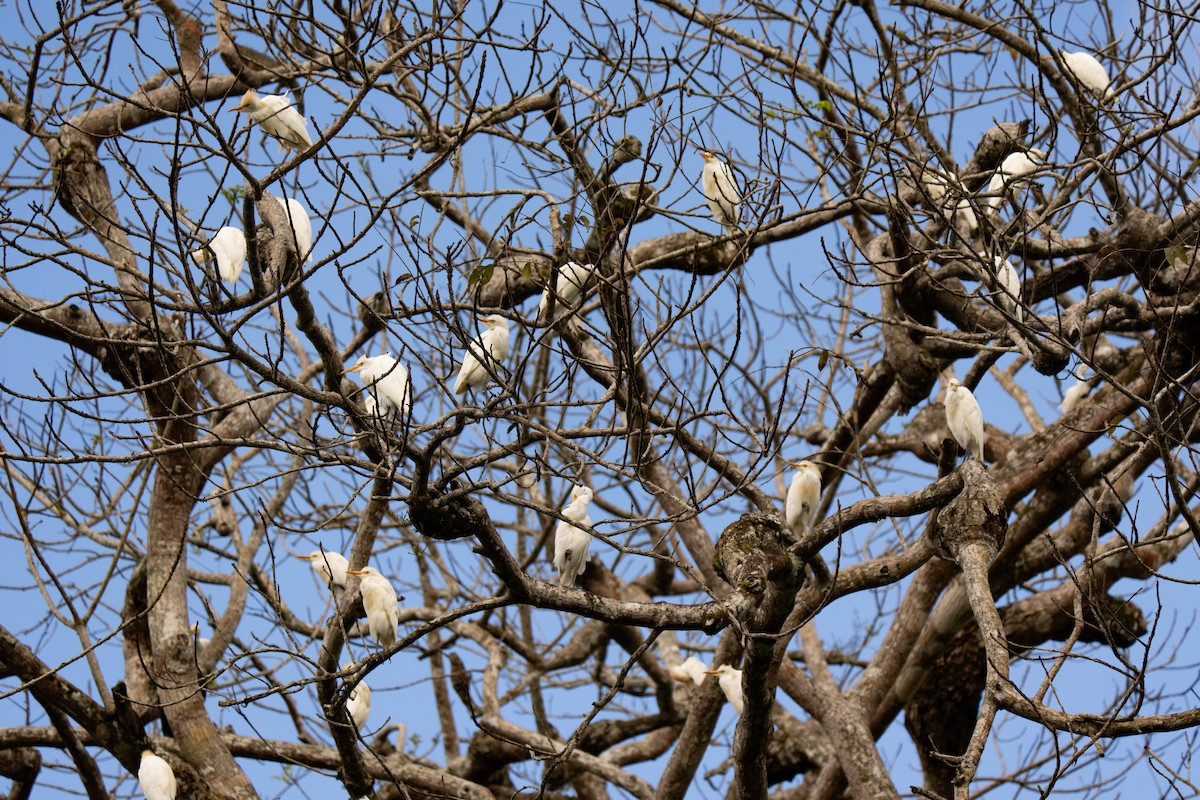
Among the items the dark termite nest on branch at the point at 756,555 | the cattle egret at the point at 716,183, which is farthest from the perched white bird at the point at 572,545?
the dark termite nest on branch at the point at 756,555

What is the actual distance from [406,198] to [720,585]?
7.10 ft

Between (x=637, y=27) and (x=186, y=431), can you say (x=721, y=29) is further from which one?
(x=186, y=431)

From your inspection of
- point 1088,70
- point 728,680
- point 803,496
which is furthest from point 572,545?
point 1088,70

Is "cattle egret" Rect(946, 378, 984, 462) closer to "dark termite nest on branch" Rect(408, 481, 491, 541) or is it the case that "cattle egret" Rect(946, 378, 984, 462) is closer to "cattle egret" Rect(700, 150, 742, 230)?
"cattle egret" Rect(700, 150, 742, 230)

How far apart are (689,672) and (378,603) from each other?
2.16 meters

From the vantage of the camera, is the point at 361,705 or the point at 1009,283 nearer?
the point at 1009,283

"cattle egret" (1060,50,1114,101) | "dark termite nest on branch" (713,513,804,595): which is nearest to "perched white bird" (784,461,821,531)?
"dark termite nest on branch" (713,513,804,595)

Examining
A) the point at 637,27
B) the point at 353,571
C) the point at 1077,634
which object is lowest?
the point at 1077,634

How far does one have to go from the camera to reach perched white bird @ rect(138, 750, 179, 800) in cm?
413

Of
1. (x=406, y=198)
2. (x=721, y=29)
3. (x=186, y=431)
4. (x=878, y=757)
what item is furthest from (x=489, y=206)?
(x=878, y=757)

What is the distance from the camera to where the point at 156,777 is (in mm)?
4148

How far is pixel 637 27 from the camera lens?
3.55 meters

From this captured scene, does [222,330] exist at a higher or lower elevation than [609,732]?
lower

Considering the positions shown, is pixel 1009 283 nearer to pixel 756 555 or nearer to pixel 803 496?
pixel 803 496
